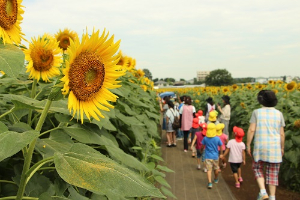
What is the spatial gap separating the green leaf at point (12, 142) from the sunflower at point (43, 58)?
3.39 feet

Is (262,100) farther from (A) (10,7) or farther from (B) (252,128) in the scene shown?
(A) (10,7)

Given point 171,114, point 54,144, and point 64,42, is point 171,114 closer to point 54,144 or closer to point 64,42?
point 64,42

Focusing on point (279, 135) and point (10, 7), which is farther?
point (279, 135)

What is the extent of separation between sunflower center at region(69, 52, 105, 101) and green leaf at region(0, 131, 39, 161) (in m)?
0.27

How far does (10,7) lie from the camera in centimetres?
164

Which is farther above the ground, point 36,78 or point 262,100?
point 36,78

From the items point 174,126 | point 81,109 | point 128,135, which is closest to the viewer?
point 81,109

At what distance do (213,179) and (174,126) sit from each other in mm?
3128

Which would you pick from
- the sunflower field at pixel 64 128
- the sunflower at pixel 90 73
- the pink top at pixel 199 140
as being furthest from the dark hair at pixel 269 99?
the sunflower at pixel 90 73

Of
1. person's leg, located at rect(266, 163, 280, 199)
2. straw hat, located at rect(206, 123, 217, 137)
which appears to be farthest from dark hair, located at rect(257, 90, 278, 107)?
straw hat, located at rect(206, 123, 217, 137)

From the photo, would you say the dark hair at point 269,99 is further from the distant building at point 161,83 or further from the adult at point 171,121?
the distant building at point 161,83

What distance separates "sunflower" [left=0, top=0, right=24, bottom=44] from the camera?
1571 mm

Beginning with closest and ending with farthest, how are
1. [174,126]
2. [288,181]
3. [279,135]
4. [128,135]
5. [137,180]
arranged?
[137,180], [128,135], [279,135], [288,181], [174,126]

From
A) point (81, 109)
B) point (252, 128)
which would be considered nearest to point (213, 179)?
point (252, 128)
